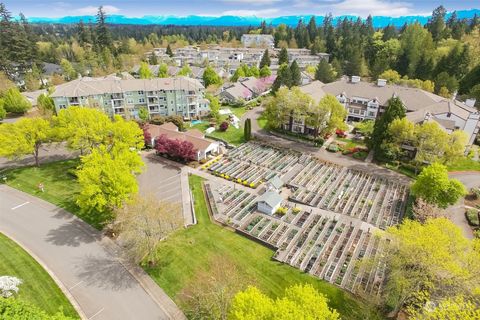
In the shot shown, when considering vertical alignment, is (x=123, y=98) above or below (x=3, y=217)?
above

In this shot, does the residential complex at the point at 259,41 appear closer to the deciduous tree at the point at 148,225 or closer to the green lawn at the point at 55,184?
the green lawn at the point at 55,184

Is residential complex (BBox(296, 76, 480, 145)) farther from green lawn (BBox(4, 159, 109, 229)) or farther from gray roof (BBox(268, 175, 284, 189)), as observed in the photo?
green lawn (BBox(4, 159, 109, 229))

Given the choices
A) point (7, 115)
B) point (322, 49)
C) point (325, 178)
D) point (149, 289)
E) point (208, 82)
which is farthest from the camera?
point (322, 49)

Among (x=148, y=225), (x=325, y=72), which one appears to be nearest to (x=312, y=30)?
(x=325, y=72)

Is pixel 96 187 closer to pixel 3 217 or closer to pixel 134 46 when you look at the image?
pixel 3 217

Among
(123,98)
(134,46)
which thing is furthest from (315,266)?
(134,46)
